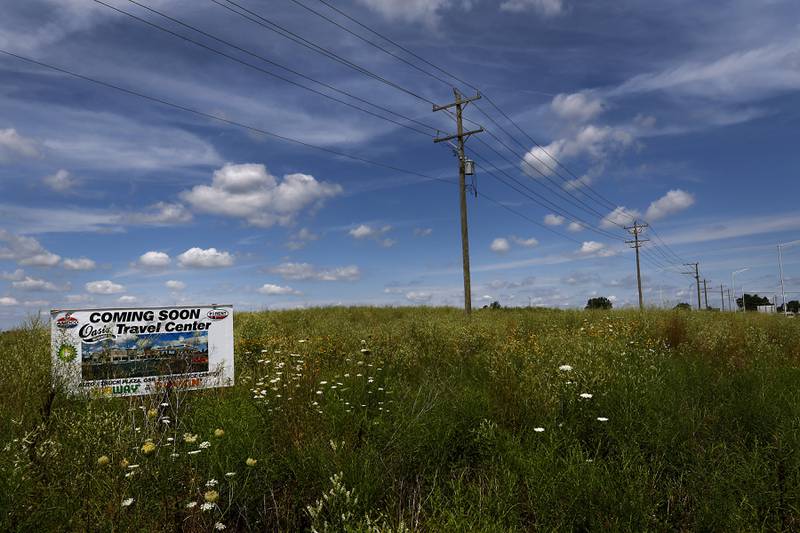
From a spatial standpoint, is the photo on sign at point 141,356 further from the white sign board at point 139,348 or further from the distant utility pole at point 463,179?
the distant utility pole at point 463,179

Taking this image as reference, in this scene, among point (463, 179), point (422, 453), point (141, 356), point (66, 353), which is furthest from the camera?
point (463, 179)

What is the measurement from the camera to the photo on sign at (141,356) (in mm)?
6426

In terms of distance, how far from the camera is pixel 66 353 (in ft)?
20.2

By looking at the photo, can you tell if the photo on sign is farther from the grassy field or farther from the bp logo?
the grassy field

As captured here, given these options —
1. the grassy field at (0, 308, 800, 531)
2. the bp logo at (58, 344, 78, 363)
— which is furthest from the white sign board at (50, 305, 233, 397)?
the grassy field at (0, 308, 800, 531)

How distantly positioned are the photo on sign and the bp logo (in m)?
0.22

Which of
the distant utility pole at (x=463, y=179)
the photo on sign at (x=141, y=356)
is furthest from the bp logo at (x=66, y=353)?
the distant utility pole at (x=463, y=179)

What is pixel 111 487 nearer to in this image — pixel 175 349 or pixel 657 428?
pixel 175 349

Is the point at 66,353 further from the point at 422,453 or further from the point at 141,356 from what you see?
the point at 422,453

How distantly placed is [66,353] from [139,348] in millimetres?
866

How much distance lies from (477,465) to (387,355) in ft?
13.3

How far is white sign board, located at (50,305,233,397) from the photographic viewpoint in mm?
6180

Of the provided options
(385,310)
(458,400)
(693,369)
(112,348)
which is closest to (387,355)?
(458,400)

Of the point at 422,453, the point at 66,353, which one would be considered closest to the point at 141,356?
the point at 66,353
